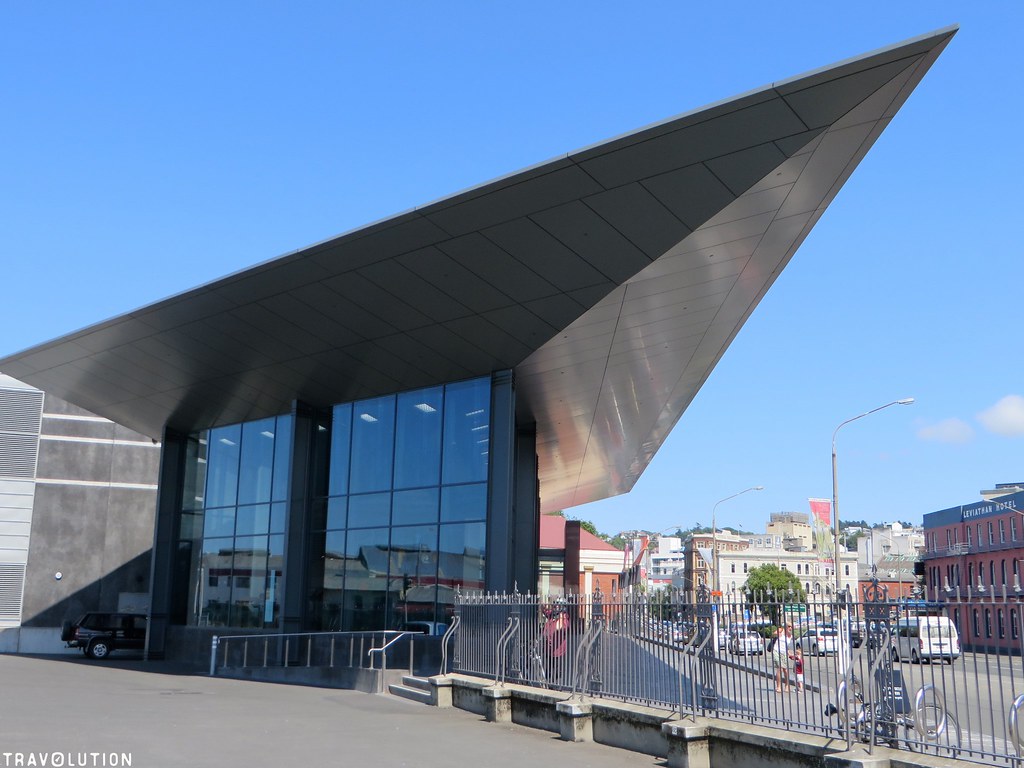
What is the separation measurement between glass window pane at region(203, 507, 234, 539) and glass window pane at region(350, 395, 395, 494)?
6.06m

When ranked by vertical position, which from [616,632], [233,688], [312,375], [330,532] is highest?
[312,375]

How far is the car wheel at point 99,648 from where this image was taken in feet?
106

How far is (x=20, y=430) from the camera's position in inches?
1553

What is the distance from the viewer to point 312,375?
23.7m

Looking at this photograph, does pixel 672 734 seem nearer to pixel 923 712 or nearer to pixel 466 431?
pixel 923 712

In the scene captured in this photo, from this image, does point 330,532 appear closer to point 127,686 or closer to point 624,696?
point 127,686

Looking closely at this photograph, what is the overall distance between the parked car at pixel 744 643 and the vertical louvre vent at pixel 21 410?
1416 inches

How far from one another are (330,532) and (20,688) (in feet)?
27.3

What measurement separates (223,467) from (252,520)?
262cm

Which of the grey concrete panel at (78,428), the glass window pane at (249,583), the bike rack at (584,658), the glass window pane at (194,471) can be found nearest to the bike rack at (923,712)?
the bike rack at (584,658)

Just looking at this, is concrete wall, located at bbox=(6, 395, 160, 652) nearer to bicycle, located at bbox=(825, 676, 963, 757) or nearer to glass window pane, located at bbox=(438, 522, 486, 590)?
glass window pane, located at bbox=(438, 522, 486, 590)

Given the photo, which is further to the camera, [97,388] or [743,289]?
[97,388]

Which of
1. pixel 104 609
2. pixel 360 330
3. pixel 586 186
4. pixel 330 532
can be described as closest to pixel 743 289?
pixel 586 186

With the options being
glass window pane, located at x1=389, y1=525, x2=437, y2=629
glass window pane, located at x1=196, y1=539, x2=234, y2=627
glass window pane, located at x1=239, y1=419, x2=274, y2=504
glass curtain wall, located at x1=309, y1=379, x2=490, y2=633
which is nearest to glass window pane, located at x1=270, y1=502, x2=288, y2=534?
glass window pane, located at x1=239, y1=419, x2=274, y2=504
